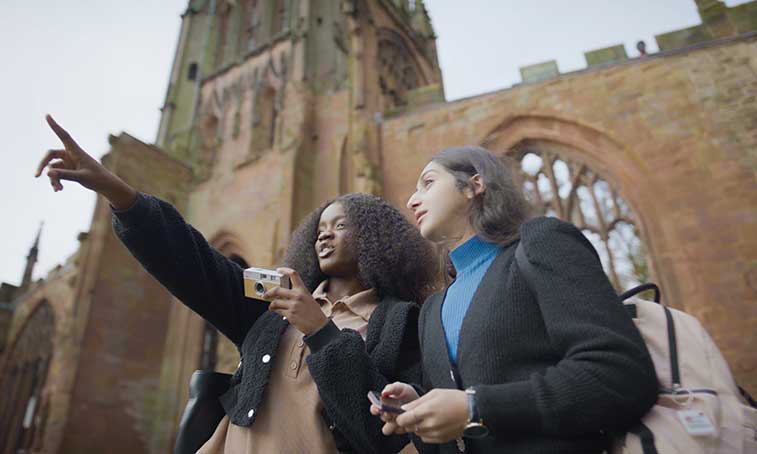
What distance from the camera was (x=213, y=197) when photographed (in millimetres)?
12328

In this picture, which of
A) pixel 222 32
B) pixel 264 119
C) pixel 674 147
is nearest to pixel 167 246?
pixel 674 147

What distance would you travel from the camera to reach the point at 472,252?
1.68 meters

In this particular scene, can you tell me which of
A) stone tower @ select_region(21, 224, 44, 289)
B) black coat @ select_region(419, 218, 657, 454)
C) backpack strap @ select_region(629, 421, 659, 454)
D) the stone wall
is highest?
stone tower @ select_region(21, 224, 44, 289)

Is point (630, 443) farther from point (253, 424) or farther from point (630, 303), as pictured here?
point (253, 424)

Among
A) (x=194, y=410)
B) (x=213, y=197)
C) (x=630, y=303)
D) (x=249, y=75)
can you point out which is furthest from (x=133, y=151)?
(x=630, y=303)

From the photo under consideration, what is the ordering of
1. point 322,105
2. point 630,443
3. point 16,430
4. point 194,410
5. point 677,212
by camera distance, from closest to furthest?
point 630,443 < point 194,410 < point 677,212 < point 322,105 < point 16,430

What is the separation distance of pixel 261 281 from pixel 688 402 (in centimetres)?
122

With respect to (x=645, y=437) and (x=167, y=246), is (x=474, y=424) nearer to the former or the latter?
(x=645, y=437)

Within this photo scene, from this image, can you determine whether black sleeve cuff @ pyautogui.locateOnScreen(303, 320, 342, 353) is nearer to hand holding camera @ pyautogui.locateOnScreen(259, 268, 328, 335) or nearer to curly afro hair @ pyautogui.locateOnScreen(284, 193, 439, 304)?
hand holding camera @ pyautogui.locateOnScreen(259, 268, 328, 335)

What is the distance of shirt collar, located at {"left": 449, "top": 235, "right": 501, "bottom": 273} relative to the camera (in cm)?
165

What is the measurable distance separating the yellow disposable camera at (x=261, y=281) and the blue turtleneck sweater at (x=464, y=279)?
0.56 metres

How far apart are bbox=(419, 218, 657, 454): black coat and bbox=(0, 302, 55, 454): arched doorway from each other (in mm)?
15946

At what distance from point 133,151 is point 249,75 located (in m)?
4.20

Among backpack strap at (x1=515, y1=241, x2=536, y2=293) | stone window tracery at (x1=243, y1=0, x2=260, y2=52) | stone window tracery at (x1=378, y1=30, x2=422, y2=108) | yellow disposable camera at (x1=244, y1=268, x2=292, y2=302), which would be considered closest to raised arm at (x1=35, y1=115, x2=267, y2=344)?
yellow disposable camera at (x1=244, y1=268, x2=292, y2=302)
